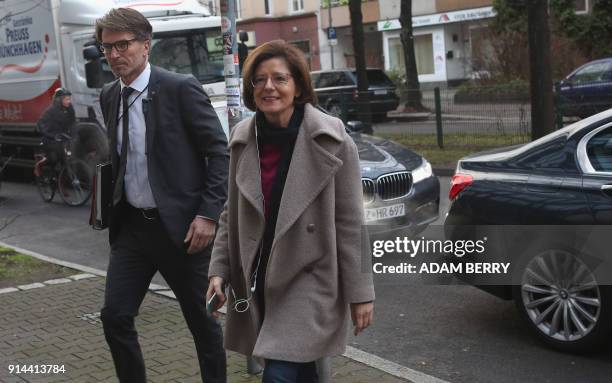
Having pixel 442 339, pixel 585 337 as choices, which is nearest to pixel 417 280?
pixel 442 339

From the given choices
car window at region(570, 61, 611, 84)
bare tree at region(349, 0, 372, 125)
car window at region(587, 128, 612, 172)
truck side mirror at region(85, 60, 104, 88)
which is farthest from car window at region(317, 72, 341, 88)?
car window at region(587, 128, 612, 172)

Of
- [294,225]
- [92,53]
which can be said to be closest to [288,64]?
[294,225]

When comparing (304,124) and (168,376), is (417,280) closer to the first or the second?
(168,376)

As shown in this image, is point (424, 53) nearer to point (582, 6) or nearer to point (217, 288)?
point (582, 6)

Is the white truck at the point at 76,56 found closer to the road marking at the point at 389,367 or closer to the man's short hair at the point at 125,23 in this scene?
the road marking at the point at 389,367

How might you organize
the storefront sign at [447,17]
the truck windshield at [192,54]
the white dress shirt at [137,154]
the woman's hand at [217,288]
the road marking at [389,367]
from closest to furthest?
the woman's hand at [217,288] < the white dress shirt at [137,154] < the road marking at [389,367] < the truck windshield at [192,54] < the storefront sign at [447,17]

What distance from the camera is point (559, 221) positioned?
207 inches

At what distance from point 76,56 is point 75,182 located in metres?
2.35

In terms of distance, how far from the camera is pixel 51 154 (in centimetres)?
1387

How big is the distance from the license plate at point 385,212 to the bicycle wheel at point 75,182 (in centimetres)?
648

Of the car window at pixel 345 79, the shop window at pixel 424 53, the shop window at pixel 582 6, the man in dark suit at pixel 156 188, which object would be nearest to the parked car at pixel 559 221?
the man in dark suit at pixel 156 188

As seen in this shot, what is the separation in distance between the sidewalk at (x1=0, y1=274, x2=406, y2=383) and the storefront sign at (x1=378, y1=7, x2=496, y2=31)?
3397 centimetres

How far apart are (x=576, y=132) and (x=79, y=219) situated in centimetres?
848

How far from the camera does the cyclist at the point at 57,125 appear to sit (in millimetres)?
13695
